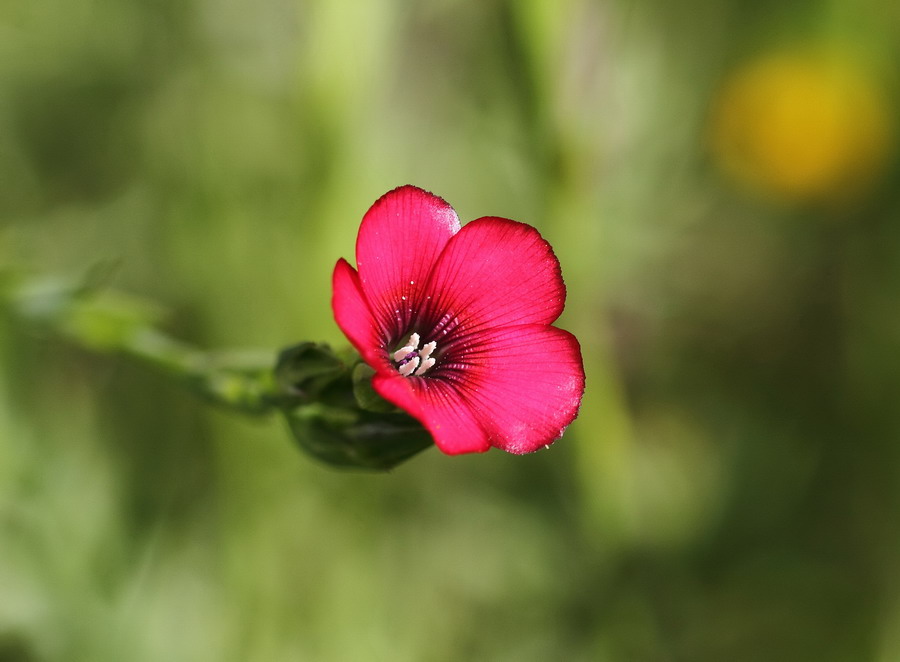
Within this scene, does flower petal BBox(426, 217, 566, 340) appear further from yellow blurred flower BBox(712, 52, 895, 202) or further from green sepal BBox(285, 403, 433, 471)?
yellow blurred flower BBox(712, 52, 895, 202)

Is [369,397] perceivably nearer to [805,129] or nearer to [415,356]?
[415,356]

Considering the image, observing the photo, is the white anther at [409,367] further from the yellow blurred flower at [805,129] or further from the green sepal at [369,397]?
the yellow blurred flower at [805,129]

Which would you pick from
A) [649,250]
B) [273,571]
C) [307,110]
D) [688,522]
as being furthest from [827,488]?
[307,110]

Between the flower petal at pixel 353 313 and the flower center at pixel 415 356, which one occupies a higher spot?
the flower center at pixel 415 356

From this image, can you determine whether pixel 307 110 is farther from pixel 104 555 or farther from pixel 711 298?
pixel 711 298

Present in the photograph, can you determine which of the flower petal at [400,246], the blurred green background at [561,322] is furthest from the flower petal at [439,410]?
the blurred green background at [561,322]

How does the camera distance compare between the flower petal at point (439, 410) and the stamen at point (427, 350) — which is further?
the stamen at point (427, 350)

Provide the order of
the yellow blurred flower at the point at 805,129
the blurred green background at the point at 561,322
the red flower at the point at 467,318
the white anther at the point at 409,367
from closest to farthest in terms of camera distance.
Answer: the red flower at the point at 467,318
the white anther at the point at 409,367
the blurred green background at the point at 561,322
the yellow blurred flower at the point at 805,129

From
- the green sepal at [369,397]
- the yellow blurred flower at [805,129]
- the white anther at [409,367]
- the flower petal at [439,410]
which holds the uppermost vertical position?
the yellow blurred flower at [805,129]
